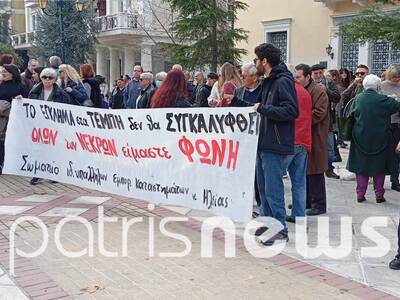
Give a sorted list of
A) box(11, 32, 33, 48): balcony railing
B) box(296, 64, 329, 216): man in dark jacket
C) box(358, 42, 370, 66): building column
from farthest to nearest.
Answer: box(11, 32, 33, 48): balcony railing < box(358, 42, 370, 66): building column < box(296, 64, 329, 216): man in dark jacket

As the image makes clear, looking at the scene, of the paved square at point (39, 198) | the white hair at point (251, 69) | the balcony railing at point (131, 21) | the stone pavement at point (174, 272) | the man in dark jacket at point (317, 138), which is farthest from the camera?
the balcony railing at point (131, 21)

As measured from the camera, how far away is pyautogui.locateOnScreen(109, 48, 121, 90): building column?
119 feet

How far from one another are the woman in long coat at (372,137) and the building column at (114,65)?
30305mm

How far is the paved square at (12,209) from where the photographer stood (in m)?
6.58

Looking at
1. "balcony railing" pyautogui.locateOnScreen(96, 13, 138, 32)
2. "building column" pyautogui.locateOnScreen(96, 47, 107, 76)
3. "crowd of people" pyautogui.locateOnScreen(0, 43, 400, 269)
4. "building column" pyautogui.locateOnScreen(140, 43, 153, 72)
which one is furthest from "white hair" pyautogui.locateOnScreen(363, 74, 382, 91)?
"building column" pyautogui.locateOnScreen(96, 47, 107, 76)

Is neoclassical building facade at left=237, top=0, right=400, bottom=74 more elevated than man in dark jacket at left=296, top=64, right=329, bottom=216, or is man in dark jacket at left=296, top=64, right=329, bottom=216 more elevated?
neoclassical building facade at left=237, top=0, right=400, bottom=74

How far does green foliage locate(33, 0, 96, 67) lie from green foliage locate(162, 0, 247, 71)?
14.1 metres

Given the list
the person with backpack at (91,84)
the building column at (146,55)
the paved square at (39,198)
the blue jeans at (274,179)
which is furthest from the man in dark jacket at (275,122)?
the building column at (146,55)

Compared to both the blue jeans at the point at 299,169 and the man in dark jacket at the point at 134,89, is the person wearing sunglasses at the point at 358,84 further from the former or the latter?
the man in dark jacket at the point at 134,89

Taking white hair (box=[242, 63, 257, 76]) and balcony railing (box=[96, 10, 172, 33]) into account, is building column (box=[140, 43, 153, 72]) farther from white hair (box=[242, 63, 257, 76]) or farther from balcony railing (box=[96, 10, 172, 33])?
white hair (box=[242, 63, 257, 76])

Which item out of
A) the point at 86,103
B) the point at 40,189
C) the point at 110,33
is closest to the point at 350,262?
the point at 40,189

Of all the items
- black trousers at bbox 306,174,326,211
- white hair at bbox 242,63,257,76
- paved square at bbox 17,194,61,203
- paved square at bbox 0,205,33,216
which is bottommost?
paved square at bbox 0,205,33,216

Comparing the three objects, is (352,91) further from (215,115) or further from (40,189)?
(40,189)

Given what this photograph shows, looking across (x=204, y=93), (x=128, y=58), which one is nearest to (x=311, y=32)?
(x=204, y=93)
